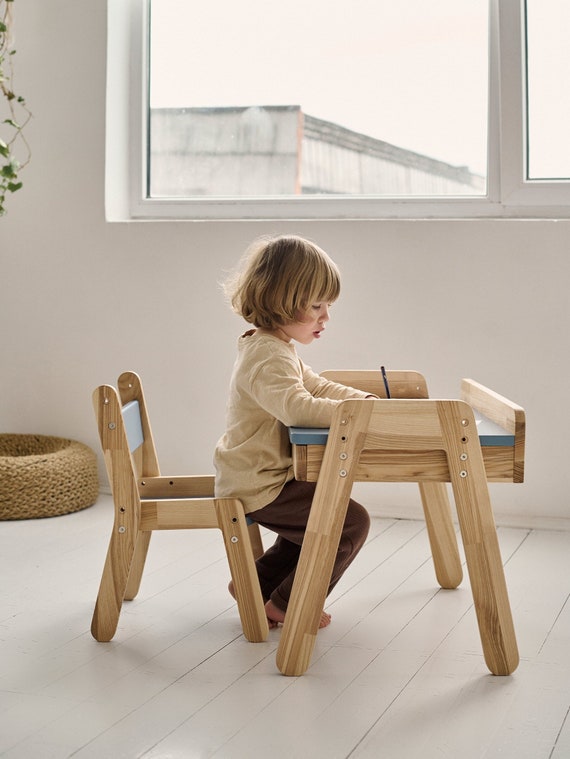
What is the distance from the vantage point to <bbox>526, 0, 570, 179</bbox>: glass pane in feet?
8.82

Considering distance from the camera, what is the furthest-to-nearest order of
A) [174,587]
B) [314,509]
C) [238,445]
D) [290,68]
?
[290,68] → [174,587] → [238,445] → [314,509]

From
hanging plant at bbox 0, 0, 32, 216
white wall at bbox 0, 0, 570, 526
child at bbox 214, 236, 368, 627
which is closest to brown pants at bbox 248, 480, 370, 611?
child at bbox 214, 236, 368, 627

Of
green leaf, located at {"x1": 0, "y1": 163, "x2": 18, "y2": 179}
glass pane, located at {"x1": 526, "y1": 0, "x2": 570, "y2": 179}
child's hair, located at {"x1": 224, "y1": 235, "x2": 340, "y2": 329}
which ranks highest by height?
glass pane, located at {"x1": 526, "y1": 0, "x2": 570, "y2": 179}

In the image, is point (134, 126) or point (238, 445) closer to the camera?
point (238, 445)

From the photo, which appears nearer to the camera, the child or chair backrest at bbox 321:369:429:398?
the child

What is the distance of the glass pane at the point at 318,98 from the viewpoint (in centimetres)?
280

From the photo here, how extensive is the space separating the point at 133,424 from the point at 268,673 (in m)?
0.59

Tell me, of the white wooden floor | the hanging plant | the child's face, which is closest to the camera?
the white wooden floor

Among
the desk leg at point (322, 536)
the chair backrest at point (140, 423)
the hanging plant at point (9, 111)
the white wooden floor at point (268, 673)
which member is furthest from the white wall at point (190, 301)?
the desk leg at point (322, 536)

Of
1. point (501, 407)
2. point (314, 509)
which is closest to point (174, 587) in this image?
point (314, 509)

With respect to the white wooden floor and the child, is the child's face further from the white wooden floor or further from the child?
the white wooden floor

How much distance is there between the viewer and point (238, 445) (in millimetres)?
1857

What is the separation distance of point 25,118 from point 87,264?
0.51 meters

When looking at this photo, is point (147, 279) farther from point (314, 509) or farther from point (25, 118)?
point (314, 509)
